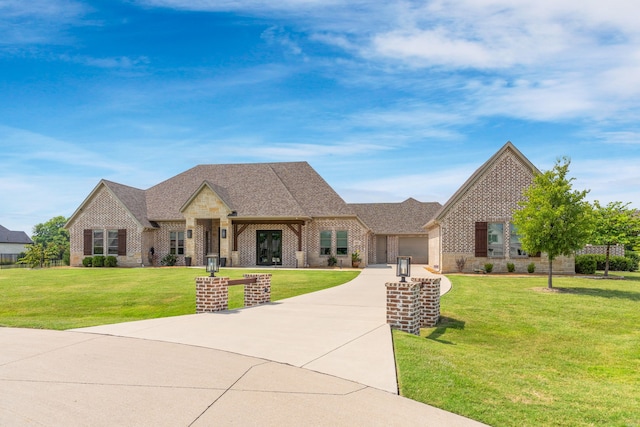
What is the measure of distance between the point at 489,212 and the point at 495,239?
1.60m

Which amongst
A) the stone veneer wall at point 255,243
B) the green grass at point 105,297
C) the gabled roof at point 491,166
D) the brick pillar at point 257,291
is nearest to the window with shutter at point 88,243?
the stone veneer wall at point 255,243

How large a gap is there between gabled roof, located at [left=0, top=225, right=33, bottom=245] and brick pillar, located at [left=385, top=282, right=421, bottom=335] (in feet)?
227

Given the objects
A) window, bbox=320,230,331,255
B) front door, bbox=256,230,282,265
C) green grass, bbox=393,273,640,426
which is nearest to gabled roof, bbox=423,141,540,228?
window, bbox=320,230,331,255

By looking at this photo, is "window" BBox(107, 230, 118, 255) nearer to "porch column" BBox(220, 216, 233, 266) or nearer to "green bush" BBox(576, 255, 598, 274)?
"porch column" BBox(220, 216, 233, 266)

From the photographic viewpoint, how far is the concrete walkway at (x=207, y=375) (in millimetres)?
5098

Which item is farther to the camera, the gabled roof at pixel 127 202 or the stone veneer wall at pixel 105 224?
the gabled roof at pixel 127 202

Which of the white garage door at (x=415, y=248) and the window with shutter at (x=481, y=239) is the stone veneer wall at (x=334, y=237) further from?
the white garage door at (x=415, y=248)

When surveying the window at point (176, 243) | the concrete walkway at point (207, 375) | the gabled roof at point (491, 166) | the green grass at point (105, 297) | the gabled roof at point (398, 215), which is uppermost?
the gabled roof at point (491, 166)

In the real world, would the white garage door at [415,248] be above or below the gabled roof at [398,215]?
below

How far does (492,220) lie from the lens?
90.5 feet

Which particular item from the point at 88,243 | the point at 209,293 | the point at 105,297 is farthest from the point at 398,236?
the point at 209,293

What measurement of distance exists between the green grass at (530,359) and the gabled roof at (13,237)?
6775 cm

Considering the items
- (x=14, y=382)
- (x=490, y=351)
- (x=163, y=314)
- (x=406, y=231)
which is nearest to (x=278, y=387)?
(x=14, y=382)

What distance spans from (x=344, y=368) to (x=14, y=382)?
14.3 feet
